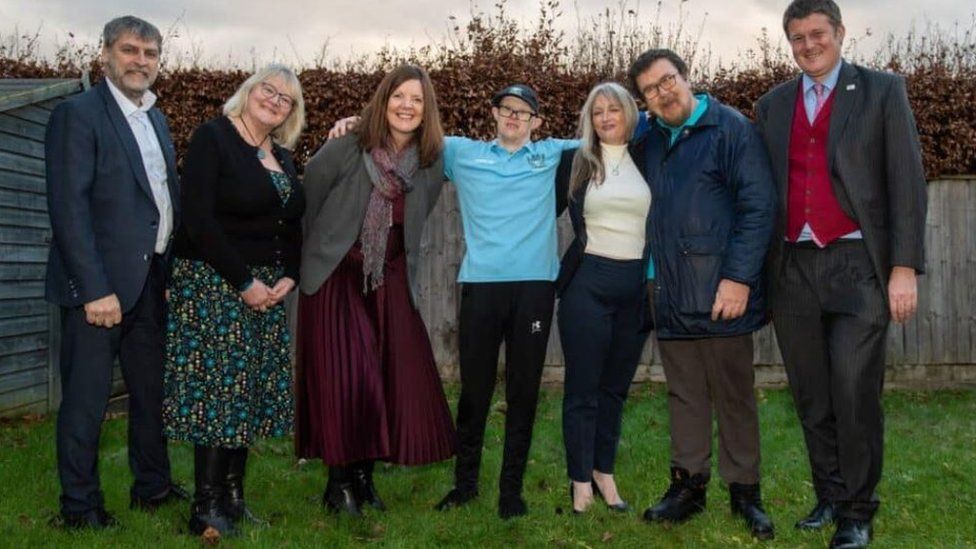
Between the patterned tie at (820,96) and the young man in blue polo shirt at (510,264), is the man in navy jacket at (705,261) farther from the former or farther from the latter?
the young man in blue polo shirt at (510,264)

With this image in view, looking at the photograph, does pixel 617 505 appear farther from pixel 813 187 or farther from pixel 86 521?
pixel 86 521

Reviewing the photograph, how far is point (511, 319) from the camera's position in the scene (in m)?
5.14

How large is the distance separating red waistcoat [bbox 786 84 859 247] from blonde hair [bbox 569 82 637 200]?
77 cm

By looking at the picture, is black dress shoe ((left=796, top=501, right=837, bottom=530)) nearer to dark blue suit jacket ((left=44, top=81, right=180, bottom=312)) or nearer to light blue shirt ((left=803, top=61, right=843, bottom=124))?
light blue shirt ((left=803, top=61, right=843, bottom=124))

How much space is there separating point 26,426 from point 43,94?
2662 millimetres

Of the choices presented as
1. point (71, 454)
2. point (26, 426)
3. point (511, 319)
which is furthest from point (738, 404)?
point (26, 426)

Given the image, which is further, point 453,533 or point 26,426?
point 26,426

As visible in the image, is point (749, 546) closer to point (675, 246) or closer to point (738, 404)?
point (738, 404)

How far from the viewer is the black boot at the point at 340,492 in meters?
5.21

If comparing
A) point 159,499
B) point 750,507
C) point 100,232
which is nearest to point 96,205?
point 100,232

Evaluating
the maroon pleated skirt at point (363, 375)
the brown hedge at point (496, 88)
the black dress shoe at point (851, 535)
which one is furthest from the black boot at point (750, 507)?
the brown hedge at point (496, 88)

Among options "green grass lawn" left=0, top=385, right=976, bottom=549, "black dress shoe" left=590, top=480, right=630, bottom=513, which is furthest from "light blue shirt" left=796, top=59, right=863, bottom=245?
"black dress shoe" left=590, top=480, right=630, bottom=513

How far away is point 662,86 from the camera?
4840mm

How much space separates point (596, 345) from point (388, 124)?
1484mm
